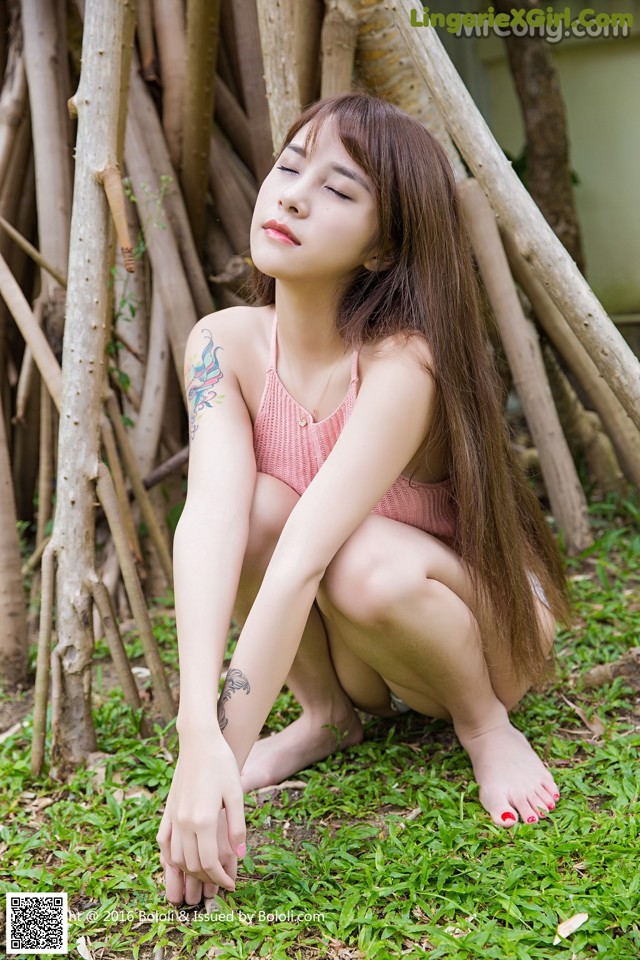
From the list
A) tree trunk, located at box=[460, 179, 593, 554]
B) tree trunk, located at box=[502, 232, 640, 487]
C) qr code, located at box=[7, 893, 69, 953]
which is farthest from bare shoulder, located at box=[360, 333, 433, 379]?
tree trunk, located at box=[502, 232, 640, 487]

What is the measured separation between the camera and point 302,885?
143 cm

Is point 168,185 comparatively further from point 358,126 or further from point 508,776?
point 508,776

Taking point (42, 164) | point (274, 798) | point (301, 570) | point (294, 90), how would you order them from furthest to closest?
point (42, 164) → point (294, 90) → point (274, 798) → point (301, 570)

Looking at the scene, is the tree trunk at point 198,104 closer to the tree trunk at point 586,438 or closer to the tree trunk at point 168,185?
the tree trunk at point 168,185

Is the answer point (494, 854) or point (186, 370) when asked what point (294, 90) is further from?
point (494, 854)

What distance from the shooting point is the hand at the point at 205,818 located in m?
1.28

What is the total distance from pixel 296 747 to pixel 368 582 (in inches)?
19.3

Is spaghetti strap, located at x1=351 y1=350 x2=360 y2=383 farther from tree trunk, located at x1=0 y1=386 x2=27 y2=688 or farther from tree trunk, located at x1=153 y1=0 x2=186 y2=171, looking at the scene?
tree trunk, located at x1=153 y1=0 x2=186 y2=171

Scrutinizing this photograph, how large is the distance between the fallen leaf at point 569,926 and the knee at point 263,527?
714 millimetres

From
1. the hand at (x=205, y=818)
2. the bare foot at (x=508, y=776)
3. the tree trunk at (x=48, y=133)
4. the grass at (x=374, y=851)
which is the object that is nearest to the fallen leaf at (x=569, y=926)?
the grass at (x=374, y=851)

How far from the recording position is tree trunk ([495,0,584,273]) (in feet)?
11.4

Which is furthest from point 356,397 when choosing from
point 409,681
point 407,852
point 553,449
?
point 553,449

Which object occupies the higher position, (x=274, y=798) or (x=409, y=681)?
(x=409, y=681)

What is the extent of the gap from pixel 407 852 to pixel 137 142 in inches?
83.9
